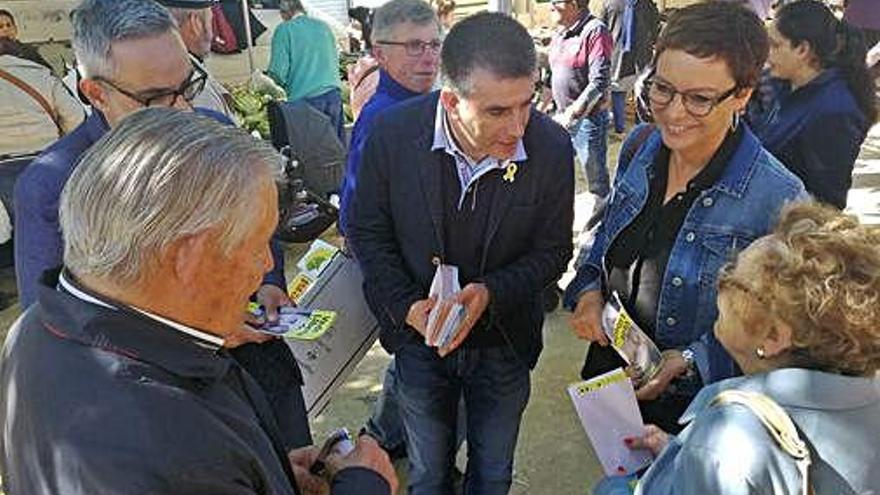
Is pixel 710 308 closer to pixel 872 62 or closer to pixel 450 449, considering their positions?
pixel 450 449

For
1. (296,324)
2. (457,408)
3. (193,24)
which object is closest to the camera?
(296,324)

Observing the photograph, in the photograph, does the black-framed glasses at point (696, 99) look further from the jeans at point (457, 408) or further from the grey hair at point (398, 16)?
the grey hair at point (398, 16)

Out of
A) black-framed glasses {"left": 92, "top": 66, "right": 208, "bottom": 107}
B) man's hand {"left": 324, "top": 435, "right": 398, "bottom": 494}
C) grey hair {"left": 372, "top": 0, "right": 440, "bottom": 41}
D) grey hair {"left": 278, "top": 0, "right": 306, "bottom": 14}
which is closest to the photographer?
man's hand {"left": 324, "top": 435, "right": 398, "bottom": 494}

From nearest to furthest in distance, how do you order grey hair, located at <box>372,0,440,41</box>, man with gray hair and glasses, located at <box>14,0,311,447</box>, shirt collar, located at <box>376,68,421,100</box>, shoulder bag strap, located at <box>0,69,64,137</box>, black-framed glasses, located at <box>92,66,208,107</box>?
man with gray hair and glasses, located at <box>14,0,311,447</box> → black-framed glasses, located at <box>92,66,208,107</box> → shirt collar, located at <box>376,68,421,100</box> → grey hair, located at <box>372,0,440,41</box> → shoulder bag strap, located at <box>0,69,64,137</box>

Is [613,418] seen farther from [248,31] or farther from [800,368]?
[248,31]

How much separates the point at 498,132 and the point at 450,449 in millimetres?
1104

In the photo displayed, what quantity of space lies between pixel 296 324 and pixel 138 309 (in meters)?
0.99

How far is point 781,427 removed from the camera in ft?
4.19

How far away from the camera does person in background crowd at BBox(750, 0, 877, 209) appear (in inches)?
113

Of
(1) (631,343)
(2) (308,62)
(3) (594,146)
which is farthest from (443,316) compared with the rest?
(2) (308,62)

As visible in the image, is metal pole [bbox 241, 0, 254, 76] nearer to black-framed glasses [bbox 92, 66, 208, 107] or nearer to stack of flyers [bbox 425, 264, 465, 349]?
→ black-framed glasses [bbox 92, 66, 208, 107]

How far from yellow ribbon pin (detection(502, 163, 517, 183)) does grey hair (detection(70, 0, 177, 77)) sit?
1.00m

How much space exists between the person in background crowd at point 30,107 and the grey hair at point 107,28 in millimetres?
3301

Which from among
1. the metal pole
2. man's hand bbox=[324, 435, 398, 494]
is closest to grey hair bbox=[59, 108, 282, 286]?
man's hand bbox=[324, 435, 398, 494]
